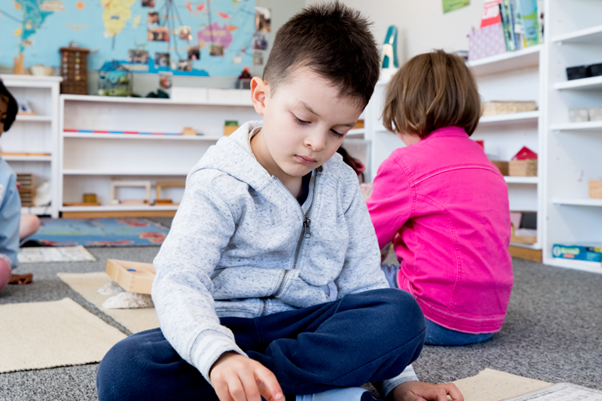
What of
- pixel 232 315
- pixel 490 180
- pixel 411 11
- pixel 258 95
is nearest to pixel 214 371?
pixel 232 315

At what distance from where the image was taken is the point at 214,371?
50cm

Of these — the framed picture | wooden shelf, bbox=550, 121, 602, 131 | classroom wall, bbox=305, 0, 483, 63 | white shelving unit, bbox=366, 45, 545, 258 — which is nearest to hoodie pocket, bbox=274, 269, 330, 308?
wooden shelf, bbox=550, 121, 602, 131

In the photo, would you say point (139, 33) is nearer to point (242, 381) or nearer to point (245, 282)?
point (245, 282)

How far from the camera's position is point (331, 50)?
687 millimetres

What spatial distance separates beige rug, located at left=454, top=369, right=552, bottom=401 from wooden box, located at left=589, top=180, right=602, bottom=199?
1.44 meters

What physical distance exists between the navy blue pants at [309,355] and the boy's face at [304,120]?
192mm

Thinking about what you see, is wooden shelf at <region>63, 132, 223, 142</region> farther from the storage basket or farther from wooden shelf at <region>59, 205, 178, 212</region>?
the storage basket

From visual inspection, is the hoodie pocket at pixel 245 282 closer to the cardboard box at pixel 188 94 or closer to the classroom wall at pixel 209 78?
the cardboard box at pixel 188 94

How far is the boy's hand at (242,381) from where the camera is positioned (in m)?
0.48

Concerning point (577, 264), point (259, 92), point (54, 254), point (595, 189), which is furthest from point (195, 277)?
point (595, 189)

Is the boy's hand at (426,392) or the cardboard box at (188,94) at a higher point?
the cardboard box at (188,94)

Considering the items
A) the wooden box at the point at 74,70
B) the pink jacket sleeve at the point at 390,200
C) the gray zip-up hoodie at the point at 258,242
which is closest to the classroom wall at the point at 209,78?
the wooden box at the point at 74,70

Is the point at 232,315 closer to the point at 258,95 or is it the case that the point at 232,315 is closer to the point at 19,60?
the point at 258,95

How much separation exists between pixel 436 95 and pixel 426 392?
24.3 inches
